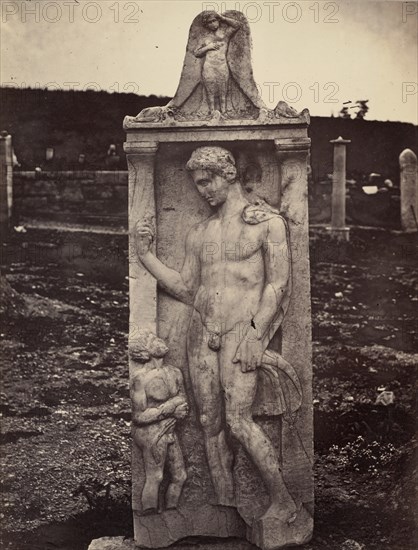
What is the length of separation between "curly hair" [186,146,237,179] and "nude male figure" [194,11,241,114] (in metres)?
0.23

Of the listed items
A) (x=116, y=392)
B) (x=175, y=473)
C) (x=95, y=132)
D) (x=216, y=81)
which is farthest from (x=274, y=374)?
(x=95, y=132)

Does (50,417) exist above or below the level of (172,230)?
below

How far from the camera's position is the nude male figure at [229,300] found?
4473 mm

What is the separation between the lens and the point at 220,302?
14.8 feet

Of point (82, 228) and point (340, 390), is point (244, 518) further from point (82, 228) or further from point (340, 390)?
point (82, 228)

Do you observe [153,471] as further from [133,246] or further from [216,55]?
[216,55]

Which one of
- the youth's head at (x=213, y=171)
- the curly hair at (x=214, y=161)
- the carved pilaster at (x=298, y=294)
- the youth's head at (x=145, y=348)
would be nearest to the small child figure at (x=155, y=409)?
the youth's head at (x=145, y=348)

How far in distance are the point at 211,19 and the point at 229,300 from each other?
1588 millimetres

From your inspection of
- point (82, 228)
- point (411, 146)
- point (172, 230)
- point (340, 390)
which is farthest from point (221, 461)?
point (411, 146)

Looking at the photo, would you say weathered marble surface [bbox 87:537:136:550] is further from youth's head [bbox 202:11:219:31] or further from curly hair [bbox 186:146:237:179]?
youth's head [bbox 202:11:219:31]

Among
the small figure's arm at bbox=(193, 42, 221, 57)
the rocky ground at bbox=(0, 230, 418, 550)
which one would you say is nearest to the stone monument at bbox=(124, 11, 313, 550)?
the small figure's arm at bbox=(193, 42, 221, 57)

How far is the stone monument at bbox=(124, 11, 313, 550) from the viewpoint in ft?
14.7

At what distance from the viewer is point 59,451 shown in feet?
20.7

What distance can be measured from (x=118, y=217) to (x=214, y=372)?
544 centimetres
